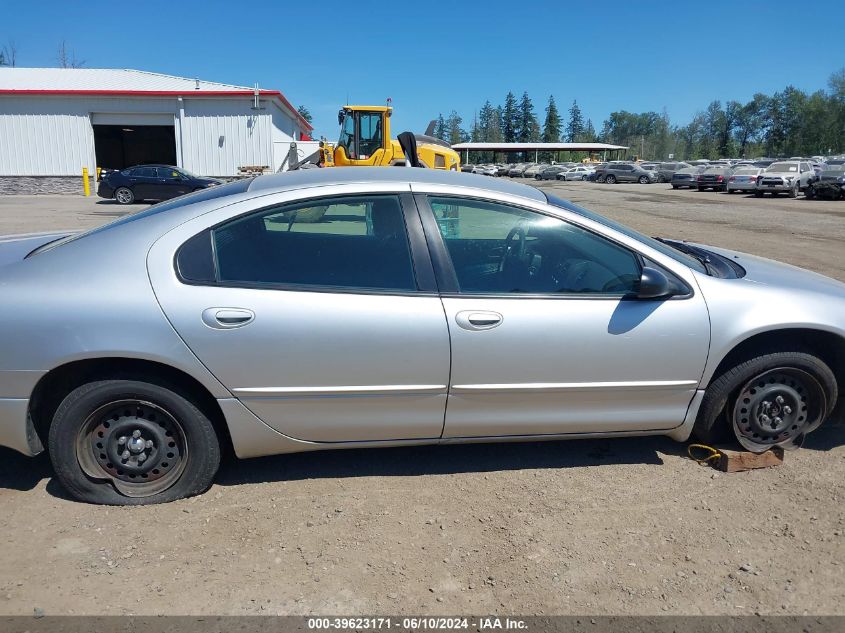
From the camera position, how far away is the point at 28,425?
3104 millimetres

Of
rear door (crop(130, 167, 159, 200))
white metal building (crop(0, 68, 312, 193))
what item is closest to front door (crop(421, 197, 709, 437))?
rear door (crop(130, 167, 159, 200))

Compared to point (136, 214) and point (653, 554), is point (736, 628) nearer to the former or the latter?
point (653, 554)

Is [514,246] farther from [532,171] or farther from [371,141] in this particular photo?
[532,171]

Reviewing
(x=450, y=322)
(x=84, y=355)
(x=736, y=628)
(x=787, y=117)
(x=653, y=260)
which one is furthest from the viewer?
(x=787, y=117)

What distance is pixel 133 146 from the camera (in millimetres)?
46656

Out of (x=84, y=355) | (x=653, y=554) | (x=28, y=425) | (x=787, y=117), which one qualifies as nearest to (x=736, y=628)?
(x=653, y=554)

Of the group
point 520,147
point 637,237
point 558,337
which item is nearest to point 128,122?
point 637,237

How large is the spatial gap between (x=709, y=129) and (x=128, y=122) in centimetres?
12083

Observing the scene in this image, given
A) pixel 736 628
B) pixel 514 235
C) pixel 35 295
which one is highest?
pixel 514 235

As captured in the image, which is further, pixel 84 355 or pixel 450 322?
pixel 450 322

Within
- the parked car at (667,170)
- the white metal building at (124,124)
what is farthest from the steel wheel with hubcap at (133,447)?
the parked car at (667,170)

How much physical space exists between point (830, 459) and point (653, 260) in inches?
64.3

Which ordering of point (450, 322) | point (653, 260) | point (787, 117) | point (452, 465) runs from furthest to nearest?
point (787, 117) → point (452, 465) → point (653, 260) → point (450, 322)

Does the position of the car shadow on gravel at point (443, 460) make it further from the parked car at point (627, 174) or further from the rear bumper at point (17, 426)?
the parked car at point (627, 174)
